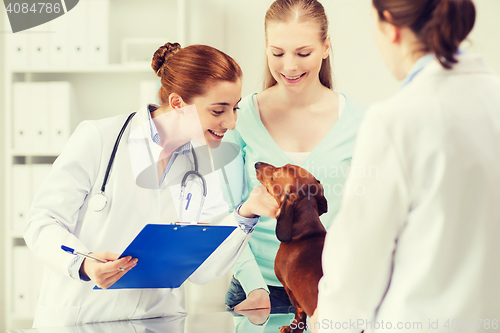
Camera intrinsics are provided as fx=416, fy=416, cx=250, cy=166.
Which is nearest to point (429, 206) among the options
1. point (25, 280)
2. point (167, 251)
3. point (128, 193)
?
point (167, 251)

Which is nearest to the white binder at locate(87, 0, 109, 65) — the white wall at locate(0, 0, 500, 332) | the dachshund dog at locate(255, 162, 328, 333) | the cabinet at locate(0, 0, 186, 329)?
the cabinet at locate(0, 0, 186, 329)

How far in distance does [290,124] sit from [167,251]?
0.74 metres

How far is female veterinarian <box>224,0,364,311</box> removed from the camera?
4.50 ft

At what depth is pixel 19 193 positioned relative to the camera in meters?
2.26

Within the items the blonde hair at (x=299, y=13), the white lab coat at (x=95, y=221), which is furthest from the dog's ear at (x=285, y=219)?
the blonde hair at (x=299, y=13)

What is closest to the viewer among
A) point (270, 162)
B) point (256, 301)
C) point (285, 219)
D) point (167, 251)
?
point (285, 219)

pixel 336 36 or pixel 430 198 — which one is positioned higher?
pixel 336 36

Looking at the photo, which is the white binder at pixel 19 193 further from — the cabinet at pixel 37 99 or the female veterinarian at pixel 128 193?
the female veterinarian at pixel 128 193

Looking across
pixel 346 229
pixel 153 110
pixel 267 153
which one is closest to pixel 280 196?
pixel 346 229

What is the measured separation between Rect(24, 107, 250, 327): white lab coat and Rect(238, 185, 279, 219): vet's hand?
5.8 inches

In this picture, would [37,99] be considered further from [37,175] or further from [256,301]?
[256,301]

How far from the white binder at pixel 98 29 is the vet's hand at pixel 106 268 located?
1.46m

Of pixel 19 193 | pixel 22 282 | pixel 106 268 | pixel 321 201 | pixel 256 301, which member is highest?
pixel 321 201

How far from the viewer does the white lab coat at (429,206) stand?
1.95ft
